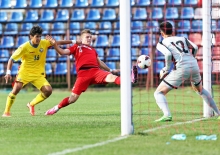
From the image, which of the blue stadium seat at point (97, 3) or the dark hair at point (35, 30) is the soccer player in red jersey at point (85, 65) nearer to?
the dark hair at point (35, 30)

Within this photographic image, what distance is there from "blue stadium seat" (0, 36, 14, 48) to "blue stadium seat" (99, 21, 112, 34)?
3.78 meters

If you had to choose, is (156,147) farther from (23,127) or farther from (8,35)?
(8,35)

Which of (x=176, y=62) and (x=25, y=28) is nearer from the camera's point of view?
(x=176, y=62)

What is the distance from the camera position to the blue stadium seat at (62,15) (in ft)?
91.8

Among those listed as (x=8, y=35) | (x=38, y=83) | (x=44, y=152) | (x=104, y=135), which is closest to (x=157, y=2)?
(x=8, y=35)

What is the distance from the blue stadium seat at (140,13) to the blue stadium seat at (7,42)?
17.3 feet

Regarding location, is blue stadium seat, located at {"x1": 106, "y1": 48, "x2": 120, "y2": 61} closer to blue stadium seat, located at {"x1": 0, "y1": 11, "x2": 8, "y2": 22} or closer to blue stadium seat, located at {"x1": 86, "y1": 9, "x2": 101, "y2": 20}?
blue stadium seat, located at {"x1": 86, "y1": 9, "x2": 101, "y2": 20}

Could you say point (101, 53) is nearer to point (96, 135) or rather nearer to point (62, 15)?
point (62, 15)

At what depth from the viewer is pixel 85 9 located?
1145 inches

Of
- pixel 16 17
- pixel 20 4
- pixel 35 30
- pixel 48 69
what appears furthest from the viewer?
pixel 20 4

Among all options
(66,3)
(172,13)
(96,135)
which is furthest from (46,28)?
(96,135)

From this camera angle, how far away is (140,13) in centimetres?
2761

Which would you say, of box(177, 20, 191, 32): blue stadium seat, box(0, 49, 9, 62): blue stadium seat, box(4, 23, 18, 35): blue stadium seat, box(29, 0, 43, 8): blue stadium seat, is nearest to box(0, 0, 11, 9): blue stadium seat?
box(4, 23, 18, 35): blue stadium seat

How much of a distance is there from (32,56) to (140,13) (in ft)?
46.5
